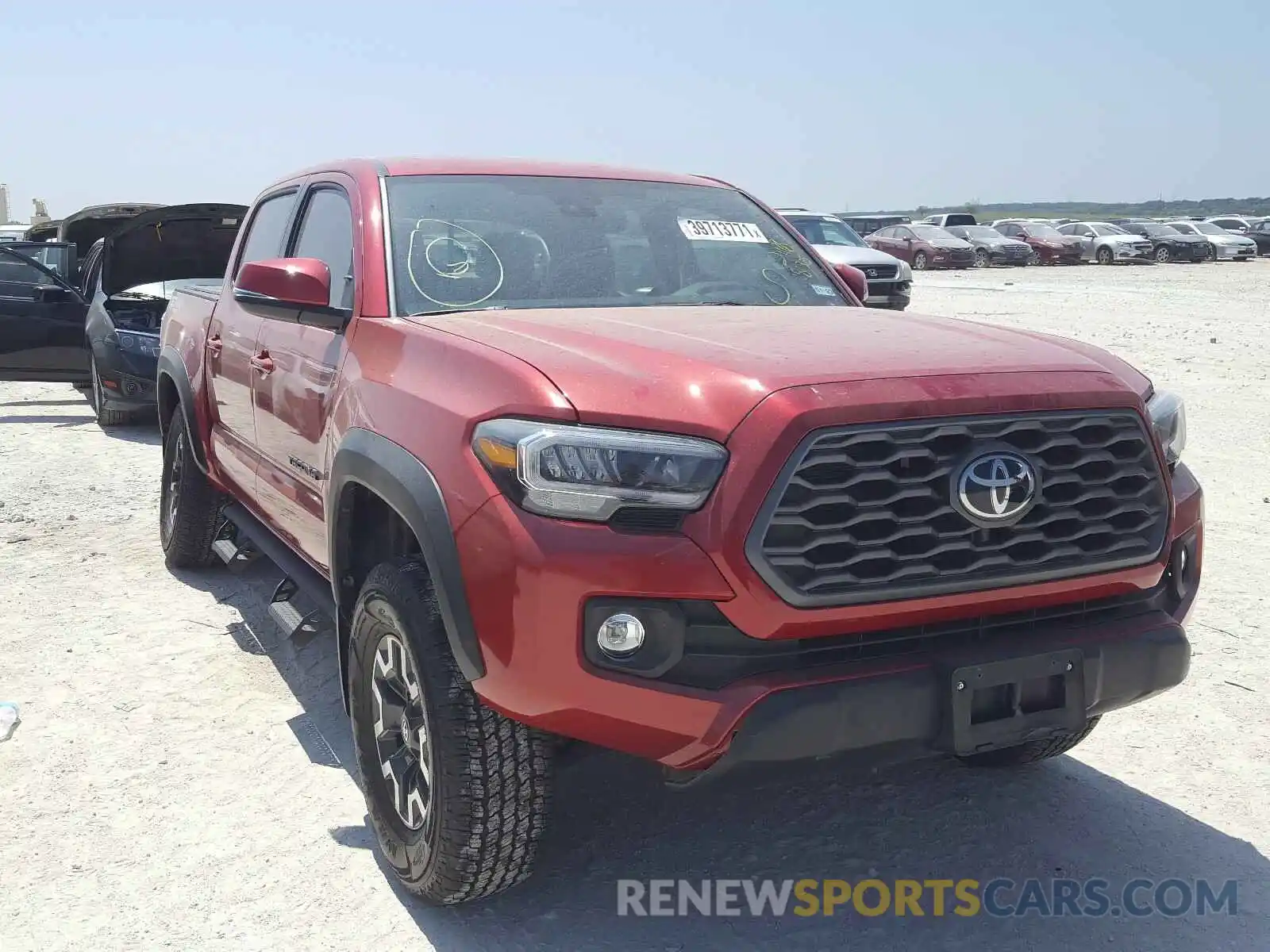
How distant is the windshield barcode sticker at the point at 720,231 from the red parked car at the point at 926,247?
3270 centimetres

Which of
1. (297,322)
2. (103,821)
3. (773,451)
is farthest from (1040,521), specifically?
(103,821)

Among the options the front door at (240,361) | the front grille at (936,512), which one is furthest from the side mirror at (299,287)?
the front grille at (936,512)

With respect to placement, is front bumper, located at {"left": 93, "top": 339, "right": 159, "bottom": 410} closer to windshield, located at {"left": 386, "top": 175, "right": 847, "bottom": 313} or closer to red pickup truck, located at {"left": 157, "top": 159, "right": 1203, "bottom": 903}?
windshield, located at {"left": 386, "top": 175, "right": 847, "bottom": 313}

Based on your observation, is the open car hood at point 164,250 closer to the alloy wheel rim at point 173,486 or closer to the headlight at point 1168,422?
the alloy wheel rim at point 173,486

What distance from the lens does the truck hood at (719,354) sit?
257 cm

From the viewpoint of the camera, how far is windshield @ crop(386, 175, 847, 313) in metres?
3.64

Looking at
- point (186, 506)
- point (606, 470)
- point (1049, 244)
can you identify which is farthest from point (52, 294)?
point (1049, 244)

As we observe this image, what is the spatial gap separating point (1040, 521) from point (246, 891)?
2.15m

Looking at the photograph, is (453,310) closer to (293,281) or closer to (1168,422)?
(293,281)

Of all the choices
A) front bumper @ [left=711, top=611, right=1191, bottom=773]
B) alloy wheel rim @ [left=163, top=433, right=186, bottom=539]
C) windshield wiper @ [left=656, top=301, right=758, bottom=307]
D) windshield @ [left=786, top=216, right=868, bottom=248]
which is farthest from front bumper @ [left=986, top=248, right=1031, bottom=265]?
front bumper @ [left=711, top=611, right=1191, bottom=773]

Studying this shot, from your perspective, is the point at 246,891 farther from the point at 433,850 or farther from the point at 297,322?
the point at 297,322

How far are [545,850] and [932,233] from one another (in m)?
36.0

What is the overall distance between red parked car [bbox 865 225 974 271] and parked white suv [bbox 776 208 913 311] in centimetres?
1528

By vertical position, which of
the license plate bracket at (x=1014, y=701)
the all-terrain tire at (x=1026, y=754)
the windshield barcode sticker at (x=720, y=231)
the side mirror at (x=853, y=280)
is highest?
the windshield barcode sticker at (x=720, y=231)
